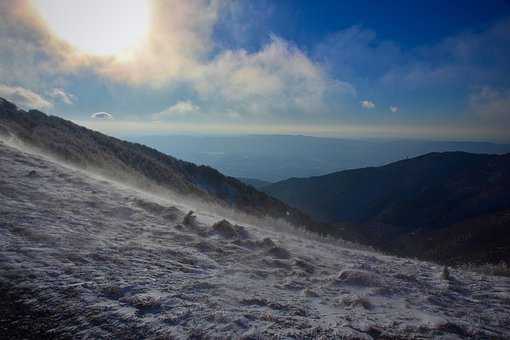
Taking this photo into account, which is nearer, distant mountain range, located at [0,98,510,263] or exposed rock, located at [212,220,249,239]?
exposed rock, located at [212,220,249,239]

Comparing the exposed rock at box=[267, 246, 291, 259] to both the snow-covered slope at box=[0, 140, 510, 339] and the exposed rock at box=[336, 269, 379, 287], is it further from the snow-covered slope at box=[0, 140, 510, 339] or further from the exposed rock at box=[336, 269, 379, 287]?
the exposed rock at box=[336, 269, 379, 287]

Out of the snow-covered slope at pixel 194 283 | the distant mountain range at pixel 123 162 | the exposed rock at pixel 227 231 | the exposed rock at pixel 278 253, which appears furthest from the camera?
the distant mountain range at pixel 123 162

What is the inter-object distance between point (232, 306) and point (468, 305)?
502 centimetres

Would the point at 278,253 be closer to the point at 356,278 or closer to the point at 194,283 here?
the point at 356,278

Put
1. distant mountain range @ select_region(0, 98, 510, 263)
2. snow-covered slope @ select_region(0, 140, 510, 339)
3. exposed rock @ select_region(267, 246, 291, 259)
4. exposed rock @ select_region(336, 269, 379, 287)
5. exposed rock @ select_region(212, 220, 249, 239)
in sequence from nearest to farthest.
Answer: snow-covered slope @ select_region(0, 140, 510, 339) → exposed rock @ select_region(336, 269, 379, 287) → exposed rock @ select_region(267, 246, 291, 259) → exposed rock @ select_region(212, 220, 249, 239) → distant mountain range @ select_region(0, 98, 510, 263)

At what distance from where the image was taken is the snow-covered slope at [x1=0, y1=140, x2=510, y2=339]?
12.9ft

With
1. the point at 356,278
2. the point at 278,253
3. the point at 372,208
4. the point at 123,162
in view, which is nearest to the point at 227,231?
the point at 278,253

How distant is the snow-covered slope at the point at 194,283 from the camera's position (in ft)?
12.9

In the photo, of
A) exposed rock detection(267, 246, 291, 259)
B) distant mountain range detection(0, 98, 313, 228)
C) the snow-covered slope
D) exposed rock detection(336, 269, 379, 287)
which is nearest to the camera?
the snow-covered slope

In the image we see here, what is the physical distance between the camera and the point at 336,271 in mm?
7656

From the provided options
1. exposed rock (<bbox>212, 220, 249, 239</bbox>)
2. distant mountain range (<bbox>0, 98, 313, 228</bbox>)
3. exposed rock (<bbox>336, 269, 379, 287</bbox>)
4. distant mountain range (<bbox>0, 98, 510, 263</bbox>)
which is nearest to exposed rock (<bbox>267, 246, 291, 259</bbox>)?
exposed rock (<bbox>212, 220, 249, 239</bbox>)

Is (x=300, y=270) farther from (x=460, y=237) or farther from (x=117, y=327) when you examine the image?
(x=460, y=237)

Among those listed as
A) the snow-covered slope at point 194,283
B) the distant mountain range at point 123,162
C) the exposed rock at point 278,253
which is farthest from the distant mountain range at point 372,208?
the exposed rock at point 278,253

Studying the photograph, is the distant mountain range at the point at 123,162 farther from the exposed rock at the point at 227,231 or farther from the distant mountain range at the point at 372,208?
the exposed rock at the point at 227,231
